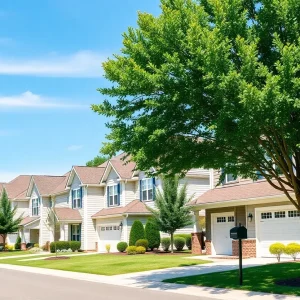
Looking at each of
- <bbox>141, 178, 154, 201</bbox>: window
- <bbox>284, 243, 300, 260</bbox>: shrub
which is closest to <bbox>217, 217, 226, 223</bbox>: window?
<bbox>284, 243, 300, 260</bbox>: shrub

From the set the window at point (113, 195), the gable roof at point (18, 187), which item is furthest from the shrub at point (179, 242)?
the gable roof at point (18, 187)

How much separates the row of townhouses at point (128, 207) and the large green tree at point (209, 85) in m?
3.52

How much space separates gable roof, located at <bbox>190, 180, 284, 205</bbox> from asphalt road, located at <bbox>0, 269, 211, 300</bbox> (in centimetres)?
1158

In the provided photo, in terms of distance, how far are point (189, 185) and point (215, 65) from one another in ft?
88.2

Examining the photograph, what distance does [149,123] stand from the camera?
16266 mm

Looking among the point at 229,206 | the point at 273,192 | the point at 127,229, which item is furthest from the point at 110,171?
the point at 273,192

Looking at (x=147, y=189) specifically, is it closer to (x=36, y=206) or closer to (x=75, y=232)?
(x=75, y=232)

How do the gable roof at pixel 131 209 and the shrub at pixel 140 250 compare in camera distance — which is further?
the gable roof at pixel 131 209

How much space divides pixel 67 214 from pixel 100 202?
330 cm

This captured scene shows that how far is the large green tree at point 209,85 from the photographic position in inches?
553

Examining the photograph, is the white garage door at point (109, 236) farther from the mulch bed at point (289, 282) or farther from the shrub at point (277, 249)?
the mulch bed at point (289, 282)

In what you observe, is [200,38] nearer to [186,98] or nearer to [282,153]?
[186,98]

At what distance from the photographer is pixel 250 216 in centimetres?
2948

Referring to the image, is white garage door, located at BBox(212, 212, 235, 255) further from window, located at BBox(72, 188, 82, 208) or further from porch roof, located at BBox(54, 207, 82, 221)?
window, located at BBox(72, 188, 82, 208)
